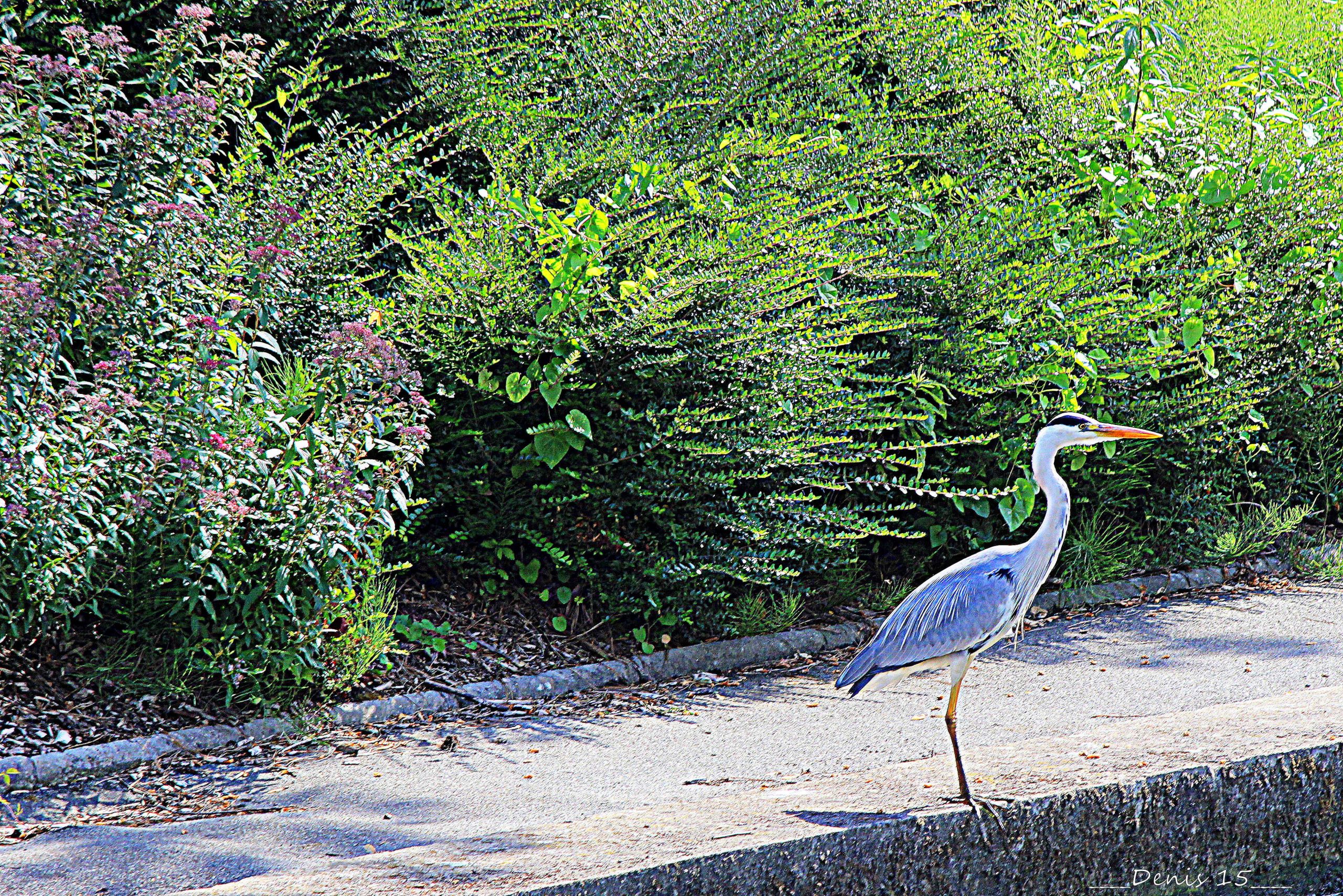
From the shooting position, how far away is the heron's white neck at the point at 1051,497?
4.22 m

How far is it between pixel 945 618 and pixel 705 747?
4.33 feet

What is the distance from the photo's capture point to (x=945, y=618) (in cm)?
410

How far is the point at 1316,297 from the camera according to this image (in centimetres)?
751

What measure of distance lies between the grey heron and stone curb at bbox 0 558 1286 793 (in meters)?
1.76

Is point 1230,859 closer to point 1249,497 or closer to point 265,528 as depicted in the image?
point 265,528

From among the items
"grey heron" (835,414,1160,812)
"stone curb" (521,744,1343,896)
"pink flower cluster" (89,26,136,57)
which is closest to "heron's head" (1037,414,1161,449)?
"grey heron" (835,414,1160,812)

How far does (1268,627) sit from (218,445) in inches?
200

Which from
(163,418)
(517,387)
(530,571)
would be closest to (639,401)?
(517,387)

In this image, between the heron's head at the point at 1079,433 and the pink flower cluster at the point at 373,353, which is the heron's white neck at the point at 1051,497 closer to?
the heron's head at the point at 1079,433

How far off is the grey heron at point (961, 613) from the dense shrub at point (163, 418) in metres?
1.98

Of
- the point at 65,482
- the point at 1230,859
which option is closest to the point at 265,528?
the point at 65,482

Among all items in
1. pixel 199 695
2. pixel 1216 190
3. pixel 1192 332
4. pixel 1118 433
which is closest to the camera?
pixel 1118 433

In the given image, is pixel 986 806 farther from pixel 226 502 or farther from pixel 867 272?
pixel 867 272

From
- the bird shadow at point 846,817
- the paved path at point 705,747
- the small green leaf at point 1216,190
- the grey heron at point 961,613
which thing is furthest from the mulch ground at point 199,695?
the small green leaf at point 1216,190
